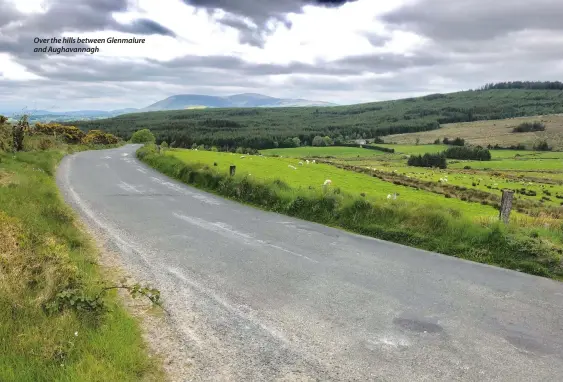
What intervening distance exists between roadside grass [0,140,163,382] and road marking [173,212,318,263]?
469cm

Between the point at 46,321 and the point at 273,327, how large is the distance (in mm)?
3491

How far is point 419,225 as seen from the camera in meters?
14.2

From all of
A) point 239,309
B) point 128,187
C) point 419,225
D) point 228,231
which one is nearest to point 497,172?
point 128,187

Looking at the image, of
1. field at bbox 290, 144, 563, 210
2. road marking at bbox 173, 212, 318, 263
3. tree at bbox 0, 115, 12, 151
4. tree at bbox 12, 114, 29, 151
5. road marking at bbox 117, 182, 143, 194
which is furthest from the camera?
field at bbox 290, 144, 563, 210

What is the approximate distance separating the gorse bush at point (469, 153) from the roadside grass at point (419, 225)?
130 metres

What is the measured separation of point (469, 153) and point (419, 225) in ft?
450

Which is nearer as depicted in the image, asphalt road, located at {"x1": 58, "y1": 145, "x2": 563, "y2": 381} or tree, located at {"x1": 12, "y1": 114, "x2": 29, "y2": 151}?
asphalt road, located at {"x1": 58, "y1": 145, "x2": 563, "y2": 381}

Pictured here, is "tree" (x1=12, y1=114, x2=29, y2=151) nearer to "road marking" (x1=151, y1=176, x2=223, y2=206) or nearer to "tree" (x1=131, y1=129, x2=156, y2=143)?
"road marking" (x1=151, y1=176, x2=223, y2=206)

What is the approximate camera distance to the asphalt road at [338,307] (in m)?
6.33

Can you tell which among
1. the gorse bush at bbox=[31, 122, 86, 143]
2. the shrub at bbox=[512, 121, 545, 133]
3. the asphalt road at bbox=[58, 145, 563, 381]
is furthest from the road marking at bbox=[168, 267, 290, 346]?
the shrub at bbox=[512, 121, 545, 133]

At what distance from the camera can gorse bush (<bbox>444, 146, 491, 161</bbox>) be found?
136250 mm

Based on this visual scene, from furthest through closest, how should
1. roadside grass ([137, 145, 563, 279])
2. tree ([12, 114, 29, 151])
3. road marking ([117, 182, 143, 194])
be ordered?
tree ([12, 114, 29, 151]), road marking ([117, 182, 143, 194]), roadside grass ([137, 145, 563, 279])

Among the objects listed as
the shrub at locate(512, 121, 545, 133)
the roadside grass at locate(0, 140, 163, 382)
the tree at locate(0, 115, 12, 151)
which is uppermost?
the shrub at locate(512, 121, 545, 133)

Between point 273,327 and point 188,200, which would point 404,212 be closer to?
point 273,327
